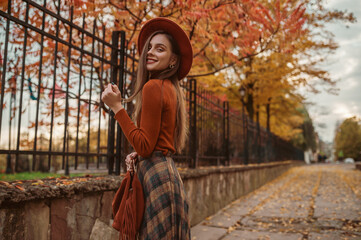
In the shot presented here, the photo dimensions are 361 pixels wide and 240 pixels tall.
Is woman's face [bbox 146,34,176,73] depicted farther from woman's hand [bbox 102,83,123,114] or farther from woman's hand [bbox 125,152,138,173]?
woman's hand [bbox 125,152,138,173]

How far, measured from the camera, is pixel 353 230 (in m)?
4.30

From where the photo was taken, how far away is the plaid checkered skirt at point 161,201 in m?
1.53

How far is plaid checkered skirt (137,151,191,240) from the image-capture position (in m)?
1.53

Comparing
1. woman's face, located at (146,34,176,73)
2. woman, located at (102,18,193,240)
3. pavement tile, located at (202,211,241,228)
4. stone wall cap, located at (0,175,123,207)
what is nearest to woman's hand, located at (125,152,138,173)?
woman, located at (102,18,193,240)

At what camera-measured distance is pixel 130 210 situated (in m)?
1.52

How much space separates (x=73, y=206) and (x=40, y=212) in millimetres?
320

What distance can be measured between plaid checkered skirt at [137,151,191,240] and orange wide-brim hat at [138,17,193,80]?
2.06 feet

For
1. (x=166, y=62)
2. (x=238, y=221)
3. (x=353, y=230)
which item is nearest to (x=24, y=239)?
(x=166, y=62)

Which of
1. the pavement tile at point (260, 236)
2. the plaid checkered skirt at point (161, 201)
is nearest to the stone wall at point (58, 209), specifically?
the plaid checkered skirt at point (161, 201)

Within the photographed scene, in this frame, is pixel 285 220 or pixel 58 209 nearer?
pixel 58 209

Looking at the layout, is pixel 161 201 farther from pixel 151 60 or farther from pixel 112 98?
pixel 151 60

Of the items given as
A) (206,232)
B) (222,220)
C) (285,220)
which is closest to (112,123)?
(206,232)

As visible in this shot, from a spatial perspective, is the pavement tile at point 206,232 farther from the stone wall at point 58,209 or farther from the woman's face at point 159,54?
the woman's face at point 159,54

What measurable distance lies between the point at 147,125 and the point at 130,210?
1.46 feet
